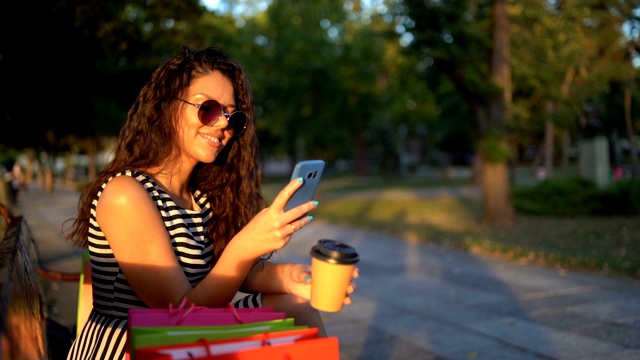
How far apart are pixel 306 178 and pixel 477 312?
4.61 m

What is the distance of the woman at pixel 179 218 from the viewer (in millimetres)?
2098

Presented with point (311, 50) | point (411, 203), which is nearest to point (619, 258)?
point (411, 203)

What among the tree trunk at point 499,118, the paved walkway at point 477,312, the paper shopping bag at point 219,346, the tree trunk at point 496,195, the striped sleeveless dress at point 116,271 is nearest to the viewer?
the paper shopping bag at point 219,346

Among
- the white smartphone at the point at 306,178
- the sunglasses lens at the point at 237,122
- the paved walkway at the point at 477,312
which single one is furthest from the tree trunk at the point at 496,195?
the white smartphone at the point at 306,178

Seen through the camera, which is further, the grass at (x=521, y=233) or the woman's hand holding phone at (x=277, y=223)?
the grass at (x=521, y=233)

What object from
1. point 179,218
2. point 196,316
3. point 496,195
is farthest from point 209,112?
point 496,195

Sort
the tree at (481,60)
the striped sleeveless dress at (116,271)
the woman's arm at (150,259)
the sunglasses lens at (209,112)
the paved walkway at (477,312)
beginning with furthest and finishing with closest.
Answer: the tree at (481,60)
the paved walkway at (477,312)
the sunglasses lens at (209,112)
the striped sleeveless dress at (116,271)
the woman's arm at (150,259)

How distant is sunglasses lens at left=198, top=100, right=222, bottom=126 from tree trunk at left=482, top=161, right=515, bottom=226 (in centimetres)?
1095

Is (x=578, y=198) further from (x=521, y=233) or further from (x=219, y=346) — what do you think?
(x=219, y=346)

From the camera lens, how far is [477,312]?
234 inches

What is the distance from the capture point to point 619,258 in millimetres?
8523

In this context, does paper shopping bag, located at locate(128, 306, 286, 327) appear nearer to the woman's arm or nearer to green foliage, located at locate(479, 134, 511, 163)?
the woman's arm

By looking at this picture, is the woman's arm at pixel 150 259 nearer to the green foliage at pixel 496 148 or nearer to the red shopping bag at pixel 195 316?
the red shopping bag at pixel 195 316

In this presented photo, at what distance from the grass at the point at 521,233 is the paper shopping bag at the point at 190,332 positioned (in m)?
6.98
